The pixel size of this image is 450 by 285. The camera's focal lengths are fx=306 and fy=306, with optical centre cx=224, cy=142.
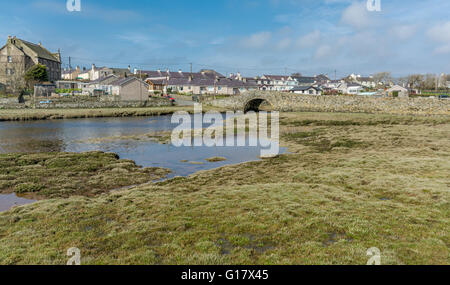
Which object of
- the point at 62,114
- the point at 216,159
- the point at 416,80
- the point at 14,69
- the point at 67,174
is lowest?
the point at 67,174

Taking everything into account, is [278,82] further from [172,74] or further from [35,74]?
[35,74]

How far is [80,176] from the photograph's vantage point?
1936 cm

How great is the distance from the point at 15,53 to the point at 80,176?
98.8 m

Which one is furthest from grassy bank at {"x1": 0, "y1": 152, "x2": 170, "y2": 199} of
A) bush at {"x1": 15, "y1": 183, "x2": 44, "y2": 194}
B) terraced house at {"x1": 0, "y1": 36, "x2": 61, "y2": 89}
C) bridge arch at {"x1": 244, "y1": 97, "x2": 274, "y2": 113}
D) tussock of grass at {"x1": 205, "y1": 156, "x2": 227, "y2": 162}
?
terraced house at {"x1": 0, "y1": 36, "x2": 61, "y2": 89}

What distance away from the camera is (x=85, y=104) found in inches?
3024

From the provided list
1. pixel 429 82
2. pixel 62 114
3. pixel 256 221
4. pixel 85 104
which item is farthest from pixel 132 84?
pixel 429 82

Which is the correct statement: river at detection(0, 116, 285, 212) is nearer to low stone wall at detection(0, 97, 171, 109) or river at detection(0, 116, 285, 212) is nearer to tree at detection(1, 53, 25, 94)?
low stone wall at detection(0, 97, 171, 109)

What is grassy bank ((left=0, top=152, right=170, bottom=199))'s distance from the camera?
1650 centimetres

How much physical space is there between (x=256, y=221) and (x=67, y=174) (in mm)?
14377

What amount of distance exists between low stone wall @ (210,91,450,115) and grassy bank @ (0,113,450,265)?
156ft
